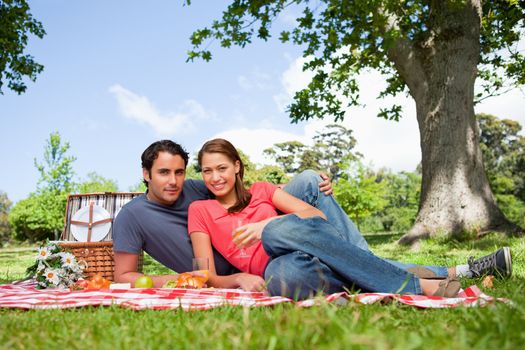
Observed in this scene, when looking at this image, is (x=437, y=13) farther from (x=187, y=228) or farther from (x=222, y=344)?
(x=222, y=344)

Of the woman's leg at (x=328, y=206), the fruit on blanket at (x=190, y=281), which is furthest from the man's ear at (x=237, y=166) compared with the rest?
the fruit on blanket at (x=190, y=281)

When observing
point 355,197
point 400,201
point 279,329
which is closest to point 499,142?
point 400,201

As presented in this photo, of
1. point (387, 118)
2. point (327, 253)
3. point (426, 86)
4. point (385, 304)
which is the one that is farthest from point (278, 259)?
point (387, 118)

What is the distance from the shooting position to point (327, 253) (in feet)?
8.66

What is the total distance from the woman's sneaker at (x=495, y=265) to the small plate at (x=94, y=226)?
163 inches

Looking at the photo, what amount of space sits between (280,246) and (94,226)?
3843mm

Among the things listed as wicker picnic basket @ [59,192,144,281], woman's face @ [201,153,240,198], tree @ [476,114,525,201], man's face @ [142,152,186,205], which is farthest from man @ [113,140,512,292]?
tree @ [476,114,525,201]

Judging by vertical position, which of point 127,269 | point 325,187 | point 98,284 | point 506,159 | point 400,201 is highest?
point 506,159

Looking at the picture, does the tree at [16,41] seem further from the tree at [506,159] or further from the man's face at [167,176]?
the tree at [506,159]

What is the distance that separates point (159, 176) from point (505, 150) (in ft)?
152

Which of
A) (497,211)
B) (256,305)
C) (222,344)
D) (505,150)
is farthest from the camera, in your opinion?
(505,150)

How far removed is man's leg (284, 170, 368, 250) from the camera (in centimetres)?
346

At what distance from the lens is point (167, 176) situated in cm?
359

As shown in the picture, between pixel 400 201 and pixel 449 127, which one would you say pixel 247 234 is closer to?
pixel 449 127
